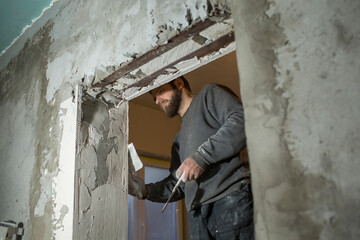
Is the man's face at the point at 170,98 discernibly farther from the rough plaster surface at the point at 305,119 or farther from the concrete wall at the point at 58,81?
the rough plaster surface at the point at 305,119

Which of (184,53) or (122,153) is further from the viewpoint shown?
(122,153)

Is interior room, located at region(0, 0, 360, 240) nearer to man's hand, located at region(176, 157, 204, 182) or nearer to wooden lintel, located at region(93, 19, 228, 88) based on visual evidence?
wooden lintel, located at region(93, 19, 228, 88)

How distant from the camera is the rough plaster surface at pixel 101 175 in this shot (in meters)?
1.21

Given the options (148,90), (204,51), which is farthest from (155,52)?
(148,90)

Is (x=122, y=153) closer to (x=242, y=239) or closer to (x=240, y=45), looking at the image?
(x=242, y=239)

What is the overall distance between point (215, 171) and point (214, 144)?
0.59ft

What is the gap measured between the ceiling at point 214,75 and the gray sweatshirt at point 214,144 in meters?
1.38

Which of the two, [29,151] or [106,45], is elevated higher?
[106,45]

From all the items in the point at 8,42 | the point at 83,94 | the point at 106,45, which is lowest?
the point at 83,94

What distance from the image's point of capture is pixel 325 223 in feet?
1.77

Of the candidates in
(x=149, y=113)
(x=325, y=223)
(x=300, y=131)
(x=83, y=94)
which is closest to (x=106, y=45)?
(x=83, y=94)

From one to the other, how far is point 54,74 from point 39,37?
1.15ft

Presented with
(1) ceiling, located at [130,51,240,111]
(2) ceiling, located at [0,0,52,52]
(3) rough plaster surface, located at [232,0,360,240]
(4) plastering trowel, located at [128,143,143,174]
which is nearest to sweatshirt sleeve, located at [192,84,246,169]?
(4) plastering trowel, located at [128,143,143,174]

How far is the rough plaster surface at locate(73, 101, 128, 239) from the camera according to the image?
1.21 metres
